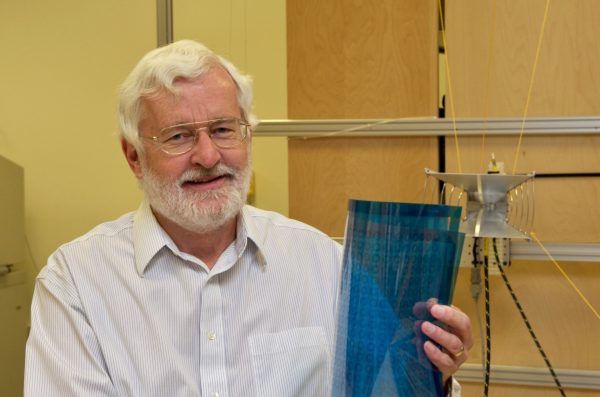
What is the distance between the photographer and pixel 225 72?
1241mm

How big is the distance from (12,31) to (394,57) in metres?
2.04

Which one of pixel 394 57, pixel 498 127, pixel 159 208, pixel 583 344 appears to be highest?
pixel 394 57

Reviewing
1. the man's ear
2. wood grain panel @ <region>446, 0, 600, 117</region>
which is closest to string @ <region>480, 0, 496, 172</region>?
wood grain panel @ <region>446, 0, 600, 117</region>

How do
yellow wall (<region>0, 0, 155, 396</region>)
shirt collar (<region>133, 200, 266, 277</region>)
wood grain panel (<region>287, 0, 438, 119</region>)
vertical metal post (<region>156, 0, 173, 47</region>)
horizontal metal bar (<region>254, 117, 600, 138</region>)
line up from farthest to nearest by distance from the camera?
yellow wall (<region>0, 0, 155, 396</region>)
vertical metal post (<region>156, 0, 173, 47</region>)
wood grain panel (<region>287, 0, 438, 119</region>)
horizontal metal bar (<region>254, 117, 600, 138</region>)
shirt collar (<region>133, 200, 266, 277</region>)

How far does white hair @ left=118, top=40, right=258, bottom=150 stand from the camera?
1171mm

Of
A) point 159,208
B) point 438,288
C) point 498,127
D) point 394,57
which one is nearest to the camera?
point 438,288

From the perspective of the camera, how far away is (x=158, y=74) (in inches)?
46.1

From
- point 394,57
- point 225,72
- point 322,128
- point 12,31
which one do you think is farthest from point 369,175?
point 12,31

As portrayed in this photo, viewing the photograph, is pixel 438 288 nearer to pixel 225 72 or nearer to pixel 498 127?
pixel 225 72

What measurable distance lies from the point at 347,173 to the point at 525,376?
2.28 feet

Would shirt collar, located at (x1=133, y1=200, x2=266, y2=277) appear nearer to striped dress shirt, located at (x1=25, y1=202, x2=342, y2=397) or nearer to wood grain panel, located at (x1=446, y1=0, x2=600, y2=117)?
striped dress shirt, located at (x1=25, y1=202, x2=342, y2=397)

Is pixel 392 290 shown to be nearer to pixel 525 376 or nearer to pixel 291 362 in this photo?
pixel 291 362

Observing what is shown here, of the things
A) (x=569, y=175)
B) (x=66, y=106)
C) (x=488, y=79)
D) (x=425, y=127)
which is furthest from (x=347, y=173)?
(x=66, y=106)

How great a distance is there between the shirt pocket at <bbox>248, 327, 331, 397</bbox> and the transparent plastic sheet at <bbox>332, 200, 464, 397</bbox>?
0.95ft
